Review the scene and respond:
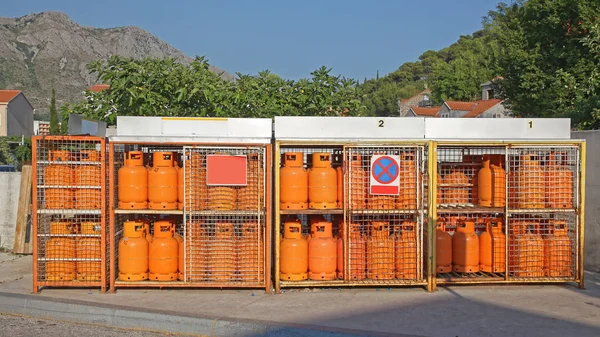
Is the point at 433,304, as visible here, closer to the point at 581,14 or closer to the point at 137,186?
the point at 137,186

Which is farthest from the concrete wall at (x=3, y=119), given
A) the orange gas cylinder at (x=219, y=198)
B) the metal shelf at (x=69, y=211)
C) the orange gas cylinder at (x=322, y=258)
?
the orange gas cylinder at (x=322, y=258)

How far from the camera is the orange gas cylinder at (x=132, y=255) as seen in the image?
9.45m

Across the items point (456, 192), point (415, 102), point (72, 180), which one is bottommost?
point (456, 192)

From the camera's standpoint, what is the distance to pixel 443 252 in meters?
9.96

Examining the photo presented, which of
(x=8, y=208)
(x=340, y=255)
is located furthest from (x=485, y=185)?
(x=8, y=208)

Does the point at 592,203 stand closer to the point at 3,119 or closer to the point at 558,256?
the point at 558,256

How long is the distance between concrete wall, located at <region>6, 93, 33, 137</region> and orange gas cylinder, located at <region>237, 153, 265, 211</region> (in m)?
73.9

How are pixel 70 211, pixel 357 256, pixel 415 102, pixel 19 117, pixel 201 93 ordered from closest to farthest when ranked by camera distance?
1. pixel 70 211
2. pixel 357 256
3. pixel 201 93
4. pixel 19 117
5. pixel 415 102

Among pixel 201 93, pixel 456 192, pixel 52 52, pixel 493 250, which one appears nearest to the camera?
pixel 493 250

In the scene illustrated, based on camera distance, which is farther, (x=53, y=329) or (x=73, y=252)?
(x=73, y=252)

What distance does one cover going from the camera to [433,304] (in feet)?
29.1

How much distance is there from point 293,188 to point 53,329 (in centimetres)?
388

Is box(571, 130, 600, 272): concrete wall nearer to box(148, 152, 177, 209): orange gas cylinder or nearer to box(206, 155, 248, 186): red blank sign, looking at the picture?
box(206, 155, 248, 186): red blank sign

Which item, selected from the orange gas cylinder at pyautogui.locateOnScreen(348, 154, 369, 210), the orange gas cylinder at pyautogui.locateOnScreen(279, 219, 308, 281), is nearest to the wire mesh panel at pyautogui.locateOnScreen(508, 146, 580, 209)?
the orange gas cylinder at pyautogui.locateOnScreen(348, 154, 369, 210)
